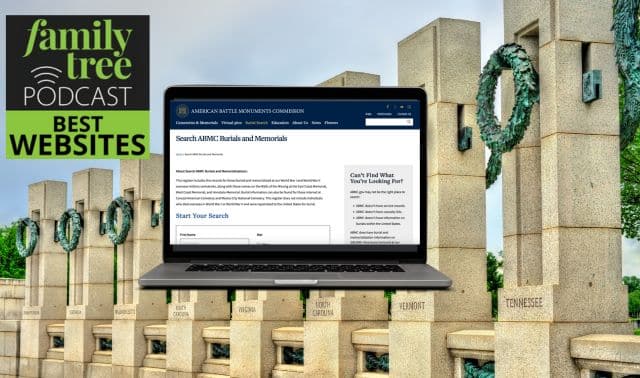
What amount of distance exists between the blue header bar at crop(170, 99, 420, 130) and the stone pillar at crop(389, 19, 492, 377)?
40.8 ft

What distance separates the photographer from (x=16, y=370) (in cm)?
3884

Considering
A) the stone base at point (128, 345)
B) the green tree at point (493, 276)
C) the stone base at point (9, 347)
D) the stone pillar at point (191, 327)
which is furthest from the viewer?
the green tree at point (493, 276)

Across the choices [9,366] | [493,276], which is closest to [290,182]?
[9,366]

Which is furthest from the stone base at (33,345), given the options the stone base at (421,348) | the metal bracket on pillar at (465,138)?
the metal bracket on pillar at (465,138)

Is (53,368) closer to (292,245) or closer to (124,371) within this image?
(124,371)

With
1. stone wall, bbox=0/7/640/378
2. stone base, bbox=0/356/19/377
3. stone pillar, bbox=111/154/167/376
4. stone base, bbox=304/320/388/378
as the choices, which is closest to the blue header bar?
stone wall, bbox=0/7/640/378

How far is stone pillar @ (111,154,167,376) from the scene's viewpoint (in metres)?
30.3

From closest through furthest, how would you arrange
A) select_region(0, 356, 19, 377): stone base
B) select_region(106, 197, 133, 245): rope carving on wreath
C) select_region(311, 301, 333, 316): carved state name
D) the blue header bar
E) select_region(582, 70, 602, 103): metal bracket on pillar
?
the blue header bar → select_region(582, 70, 602, 103): metal bracket on pillar → select_region(311, 301, 333, 316): carved state name → select_region(106, 197, 133, 245): rope carving on wreath → select_region(0, 356, 19, 377): stone base

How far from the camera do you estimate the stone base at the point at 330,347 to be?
19625 millimetres

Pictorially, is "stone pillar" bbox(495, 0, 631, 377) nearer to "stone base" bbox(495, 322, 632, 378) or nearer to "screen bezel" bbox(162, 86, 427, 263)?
"stone base" bbox(495, 322, 632, 378)

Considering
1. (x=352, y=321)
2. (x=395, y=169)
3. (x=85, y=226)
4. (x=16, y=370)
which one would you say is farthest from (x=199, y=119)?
(x=16, y=370)

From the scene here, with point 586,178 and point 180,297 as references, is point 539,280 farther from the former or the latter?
point 180,297

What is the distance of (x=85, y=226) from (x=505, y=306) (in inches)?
929

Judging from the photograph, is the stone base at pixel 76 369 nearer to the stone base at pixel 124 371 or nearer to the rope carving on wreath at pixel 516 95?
the stone base at pixel 124 371
